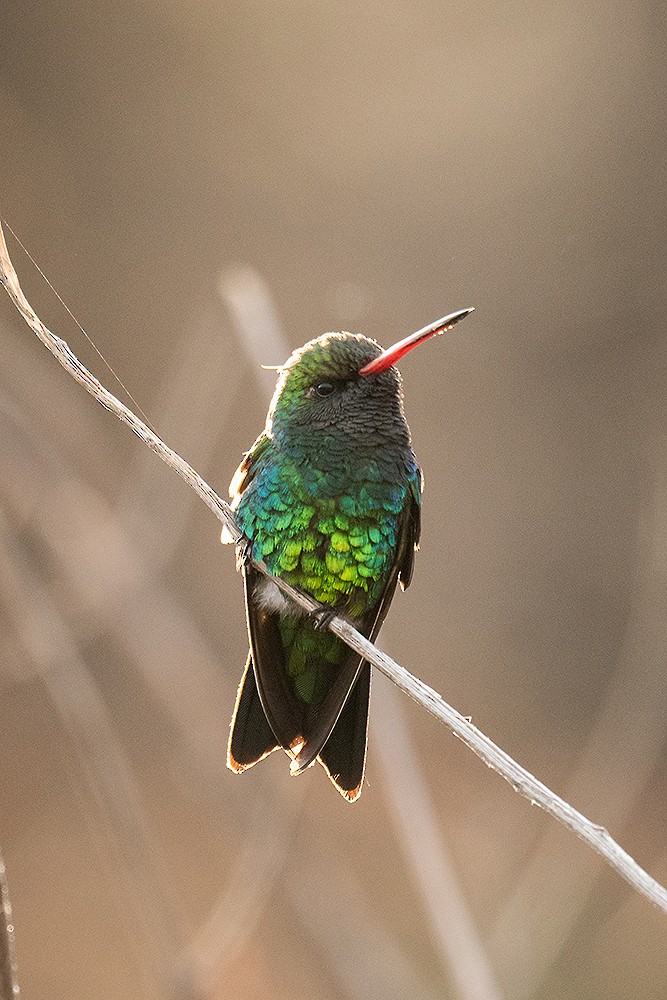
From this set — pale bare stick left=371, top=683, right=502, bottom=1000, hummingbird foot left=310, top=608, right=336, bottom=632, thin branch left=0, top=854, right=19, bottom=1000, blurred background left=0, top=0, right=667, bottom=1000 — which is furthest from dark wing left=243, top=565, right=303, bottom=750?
blurred background left=0, top=0, right=667, bottom=1000

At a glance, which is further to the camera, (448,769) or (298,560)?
(448,769)

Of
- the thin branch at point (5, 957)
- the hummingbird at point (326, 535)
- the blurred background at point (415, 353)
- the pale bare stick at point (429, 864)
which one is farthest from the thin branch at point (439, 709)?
the blurred background at point (415, 353)

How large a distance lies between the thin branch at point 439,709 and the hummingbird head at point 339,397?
417mm

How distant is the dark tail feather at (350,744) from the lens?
2.38 meters

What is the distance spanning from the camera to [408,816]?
8.04ft

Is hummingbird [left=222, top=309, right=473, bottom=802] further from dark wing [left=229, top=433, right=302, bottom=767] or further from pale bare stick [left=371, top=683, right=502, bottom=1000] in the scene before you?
pale bare stick [left=371, top=683, right=502, bottom=1000]

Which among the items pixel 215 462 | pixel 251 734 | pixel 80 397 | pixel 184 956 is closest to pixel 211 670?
pixel 251 734

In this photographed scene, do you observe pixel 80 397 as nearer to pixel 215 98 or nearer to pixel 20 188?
pixel 20 188

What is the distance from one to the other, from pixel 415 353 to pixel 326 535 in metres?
4.82

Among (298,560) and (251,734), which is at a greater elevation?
(298,560)

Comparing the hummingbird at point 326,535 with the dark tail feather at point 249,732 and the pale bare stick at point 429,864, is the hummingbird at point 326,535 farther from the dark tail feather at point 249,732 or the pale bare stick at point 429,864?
the pale bare stick at point 429,864

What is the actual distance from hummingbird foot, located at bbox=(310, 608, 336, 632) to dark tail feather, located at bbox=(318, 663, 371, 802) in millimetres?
181

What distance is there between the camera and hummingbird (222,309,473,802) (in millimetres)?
2377

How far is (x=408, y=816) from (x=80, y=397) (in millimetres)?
3035
